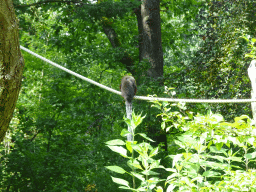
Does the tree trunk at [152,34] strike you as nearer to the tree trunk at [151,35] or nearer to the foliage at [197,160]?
the tree trunk at [151,35]

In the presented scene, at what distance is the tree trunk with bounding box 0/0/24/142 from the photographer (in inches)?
60.7

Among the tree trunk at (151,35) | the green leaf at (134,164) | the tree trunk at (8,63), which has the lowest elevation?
the green leaf at (134,164)

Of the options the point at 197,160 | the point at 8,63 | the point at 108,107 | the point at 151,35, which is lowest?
the point at 197,160

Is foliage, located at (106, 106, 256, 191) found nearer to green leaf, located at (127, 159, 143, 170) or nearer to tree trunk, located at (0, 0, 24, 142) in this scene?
green leaf, located at (127, 159, 143, 170)

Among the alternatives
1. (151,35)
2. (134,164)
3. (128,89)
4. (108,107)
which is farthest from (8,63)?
(151,35)

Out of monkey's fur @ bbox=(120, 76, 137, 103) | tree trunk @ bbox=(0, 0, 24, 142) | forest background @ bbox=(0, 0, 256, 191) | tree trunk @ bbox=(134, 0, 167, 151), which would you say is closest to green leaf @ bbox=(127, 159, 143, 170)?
tree trunk @ bbox=(0, 0, 24, 142)

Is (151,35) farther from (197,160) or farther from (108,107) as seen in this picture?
(197,160)

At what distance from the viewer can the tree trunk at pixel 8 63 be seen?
154cm

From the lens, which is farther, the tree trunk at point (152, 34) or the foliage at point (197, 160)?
the tree trunk at point (152, 34)

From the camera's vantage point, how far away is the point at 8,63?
1559 mm

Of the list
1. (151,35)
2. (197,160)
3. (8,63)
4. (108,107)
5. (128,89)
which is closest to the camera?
(197,160)

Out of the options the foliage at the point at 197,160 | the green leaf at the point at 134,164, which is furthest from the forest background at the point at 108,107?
the green leaf at the point at 134,164

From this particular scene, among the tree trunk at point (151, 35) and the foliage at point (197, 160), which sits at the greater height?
the tree trunk at point (151, 35)

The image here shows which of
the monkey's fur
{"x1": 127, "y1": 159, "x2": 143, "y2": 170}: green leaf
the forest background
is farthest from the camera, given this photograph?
the forest background
